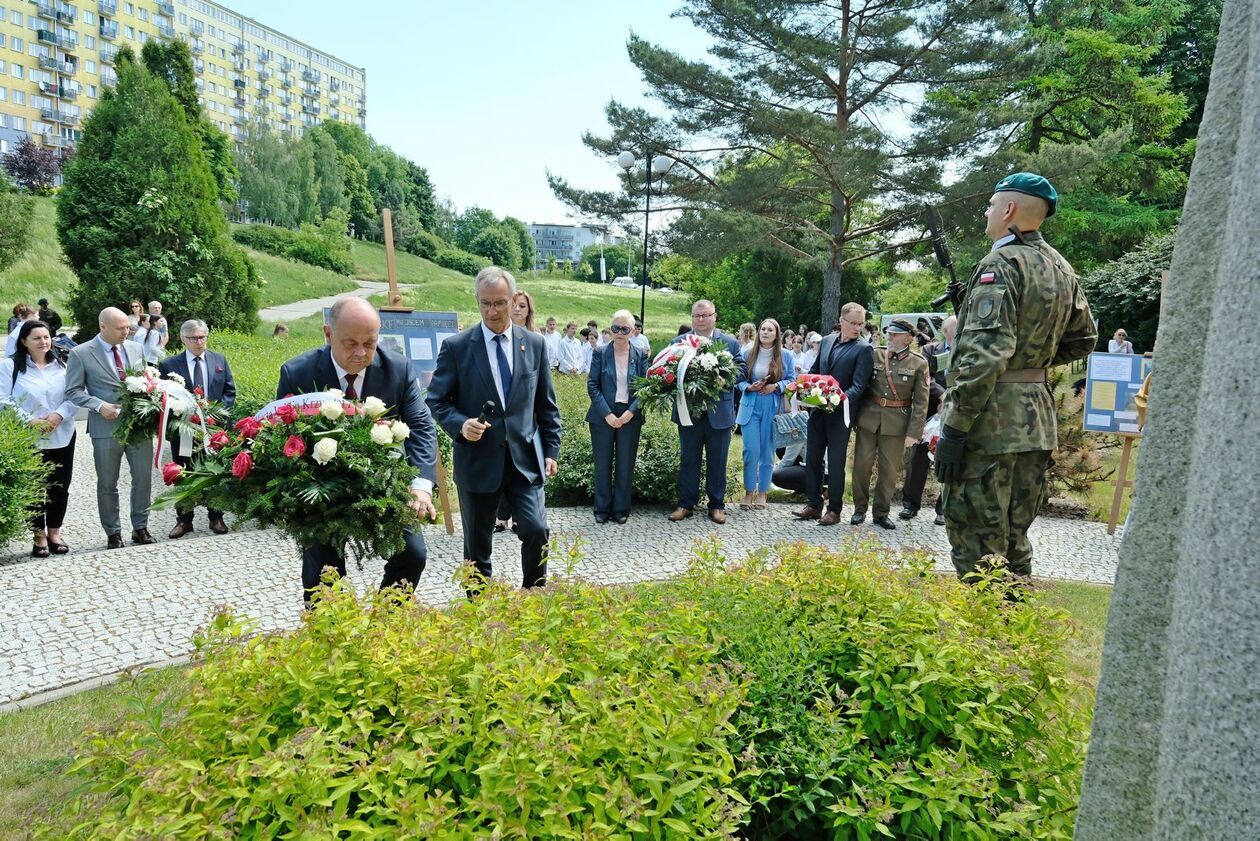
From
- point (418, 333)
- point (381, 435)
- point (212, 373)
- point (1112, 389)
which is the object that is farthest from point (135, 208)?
point (1112, 389)

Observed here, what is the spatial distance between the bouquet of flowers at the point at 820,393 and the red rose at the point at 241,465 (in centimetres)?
623

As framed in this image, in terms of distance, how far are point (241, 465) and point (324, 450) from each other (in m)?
0.39

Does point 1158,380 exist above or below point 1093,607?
above

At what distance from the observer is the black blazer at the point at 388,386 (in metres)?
4.45

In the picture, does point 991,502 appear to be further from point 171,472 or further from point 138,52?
point 138,52

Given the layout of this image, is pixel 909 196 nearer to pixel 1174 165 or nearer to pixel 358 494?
pixel 1174 165

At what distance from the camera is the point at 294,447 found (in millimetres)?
3742

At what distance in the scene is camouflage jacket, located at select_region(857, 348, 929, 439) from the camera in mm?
8766

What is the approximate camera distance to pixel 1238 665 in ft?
3.77

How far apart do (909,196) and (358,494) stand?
25.4 m

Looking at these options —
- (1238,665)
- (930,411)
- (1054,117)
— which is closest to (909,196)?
(1054,117)

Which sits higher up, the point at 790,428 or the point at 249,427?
the point at 249,427

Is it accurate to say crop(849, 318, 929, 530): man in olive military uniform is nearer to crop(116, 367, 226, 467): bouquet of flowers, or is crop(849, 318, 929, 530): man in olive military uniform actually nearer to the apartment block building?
crop(116, 367, 226, 467): bouquet of flowers

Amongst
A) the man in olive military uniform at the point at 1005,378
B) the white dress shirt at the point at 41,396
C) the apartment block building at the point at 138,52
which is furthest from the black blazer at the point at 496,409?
the apartment block building at the point at 138,52
